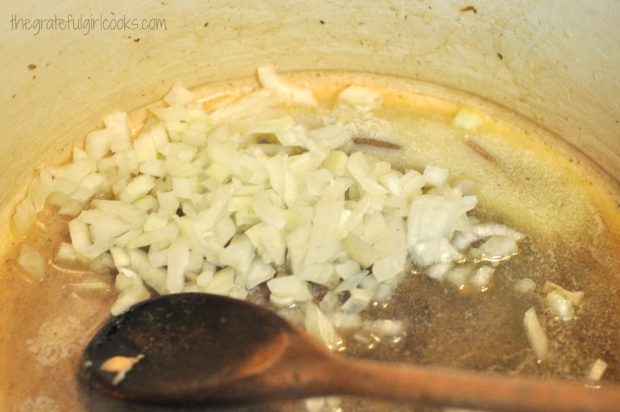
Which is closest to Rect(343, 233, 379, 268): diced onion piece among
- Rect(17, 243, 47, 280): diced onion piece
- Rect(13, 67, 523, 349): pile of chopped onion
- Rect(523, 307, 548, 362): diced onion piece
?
Rect(13, 67, 523, 349): pile of chopped onion

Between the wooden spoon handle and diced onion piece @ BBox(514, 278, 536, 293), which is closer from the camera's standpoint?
the wooden spoon handle

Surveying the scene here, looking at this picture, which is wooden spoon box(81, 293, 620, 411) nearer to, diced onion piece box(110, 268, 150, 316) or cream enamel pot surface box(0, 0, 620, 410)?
diced onion piece box(110, 268, 150, 316)

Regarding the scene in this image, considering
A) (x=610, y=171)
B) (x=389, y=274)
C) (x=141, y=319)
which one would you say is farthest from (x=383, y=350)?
(x=610, y=171)

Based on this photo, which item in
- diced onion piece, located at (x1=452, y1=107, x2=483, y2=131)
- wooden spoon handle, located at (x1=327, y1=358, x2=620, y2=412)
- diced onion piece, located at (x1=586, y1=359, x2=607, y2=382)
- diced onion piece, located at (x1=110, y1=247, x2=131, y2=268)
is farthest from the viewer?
diced onion piece, located at (x1=452, y1=107, x2=483, y2=131)

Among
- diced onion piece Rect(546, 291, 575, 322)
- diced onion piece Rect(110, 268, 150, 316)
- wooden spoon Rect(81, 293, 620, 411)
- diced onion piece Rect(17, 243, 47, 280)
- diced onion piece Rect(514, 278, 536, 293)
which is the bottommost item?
diced onion piece Rect(17, 243, 47, 280)

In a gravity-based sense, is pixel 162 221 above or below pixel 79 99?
below

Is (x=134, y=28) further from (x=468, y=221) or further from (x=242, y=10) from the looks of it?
(x=468, y=221)

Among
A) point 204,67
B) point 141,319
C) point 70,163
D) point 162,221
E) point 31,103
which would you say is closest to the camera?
point 141,319
